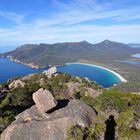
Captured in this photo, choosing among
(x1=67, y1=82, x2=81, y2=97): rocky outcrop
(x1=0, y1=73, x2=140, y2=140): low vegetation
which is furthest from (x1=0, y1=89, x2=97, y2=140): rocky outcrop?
(x1=67, y1=82, x2=81, y2=97): rocky outcrop

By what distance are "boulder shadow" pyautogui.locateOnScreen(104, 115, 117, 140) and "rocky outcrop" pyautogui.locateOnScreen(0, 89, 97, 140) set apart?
1.82 meters

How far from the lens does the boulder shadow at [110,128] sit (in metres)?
27.7

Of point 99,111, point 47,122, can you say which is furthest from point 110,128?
point 47,122

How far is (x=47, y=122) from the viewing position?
26.5m

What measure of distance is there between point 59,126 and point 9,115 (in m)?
9.53

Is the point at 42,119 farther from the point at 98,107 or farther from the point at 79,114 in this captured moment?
the point at 98,107

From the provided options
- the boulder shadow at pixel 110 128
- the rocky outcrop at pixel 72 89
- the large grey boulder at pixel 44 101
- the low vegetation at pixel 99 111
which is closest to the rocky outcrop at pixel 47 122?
the large grey boulder at pixel 44 101

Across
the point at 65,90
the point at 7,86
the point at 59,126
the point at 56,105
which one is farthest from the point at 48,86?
the point at 59,126

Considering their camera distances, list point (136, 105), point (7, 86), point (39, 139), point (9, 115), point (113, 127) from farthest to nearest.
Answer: point (7, 86), point (136, 105), point (9, 115), point (113, 127), point (39, 139)

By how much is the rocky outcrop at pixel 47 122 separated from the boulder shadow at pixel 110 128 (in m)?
1.82

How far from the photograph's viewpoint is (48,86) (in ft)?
170

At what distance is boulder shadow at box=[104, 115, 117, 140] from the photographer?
90.8ft

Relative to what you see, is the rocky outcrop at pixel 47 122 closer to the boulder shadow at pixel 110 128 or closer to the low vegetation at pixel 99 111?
the low vegetation at pixel 99 111

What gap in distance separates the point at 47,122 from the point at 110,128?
7.61 metres
